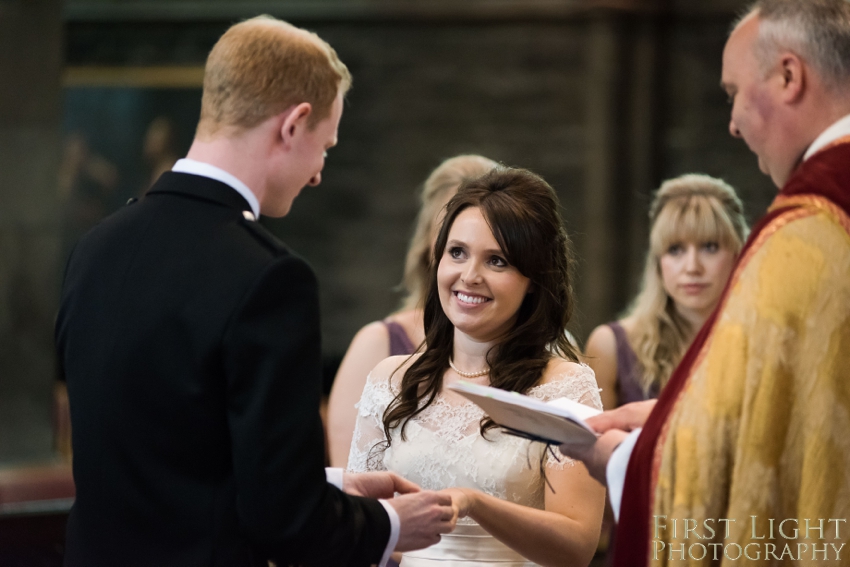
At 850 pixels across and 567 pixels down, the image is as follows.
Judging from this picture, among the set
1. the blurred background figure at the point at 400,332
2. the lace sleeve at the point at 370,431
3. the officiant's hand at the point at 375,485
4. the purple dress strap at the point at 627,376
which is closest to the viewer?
the officiant's hand at the point at 375,485

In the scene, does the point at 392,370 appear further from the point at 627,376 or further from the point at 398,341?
the point at 627,376

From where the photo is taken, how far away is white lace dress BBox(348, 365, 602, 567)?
2816mm

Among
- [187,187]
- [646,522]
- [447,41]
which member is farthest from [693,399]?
[447,41]

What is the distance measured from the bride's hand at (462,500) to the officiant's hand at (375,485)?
0.30 ft

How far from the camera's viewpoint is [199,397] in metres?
2.01

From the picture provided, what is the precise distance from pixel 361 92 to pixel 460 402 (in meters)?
6.34

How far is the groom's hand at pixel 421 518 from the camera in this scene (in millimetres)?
2348

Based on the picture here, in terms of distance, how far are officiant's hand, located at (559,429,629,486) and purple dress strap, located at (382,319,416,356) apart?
1.40 metres

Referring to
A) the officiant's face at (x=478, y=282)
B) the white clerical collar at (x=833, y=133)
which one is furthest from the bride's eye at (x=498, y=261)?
the white clerical collar at (x=833, y=133)

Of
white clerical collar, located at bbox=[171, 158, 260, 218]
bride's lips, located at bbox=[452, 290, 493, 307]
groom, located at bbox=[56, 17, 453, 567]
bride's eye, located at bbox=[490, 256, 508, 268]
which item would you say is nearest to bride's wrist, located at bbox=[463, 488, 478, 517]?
groom, located at bbox=[56, 17, 453, 567]

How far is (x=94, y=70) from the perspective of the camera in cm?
941

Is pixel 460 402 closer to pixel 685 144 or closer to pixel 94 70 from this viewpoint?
pixel 685 144

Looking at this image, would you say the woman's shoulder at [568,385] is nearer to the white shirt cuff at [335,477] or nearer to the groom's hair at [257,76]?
the white shirt cuff at [335,477]

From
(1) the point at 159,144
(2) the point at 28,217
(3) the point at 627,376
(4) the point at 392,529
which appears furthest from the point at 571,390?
(1) the point at 159,144
